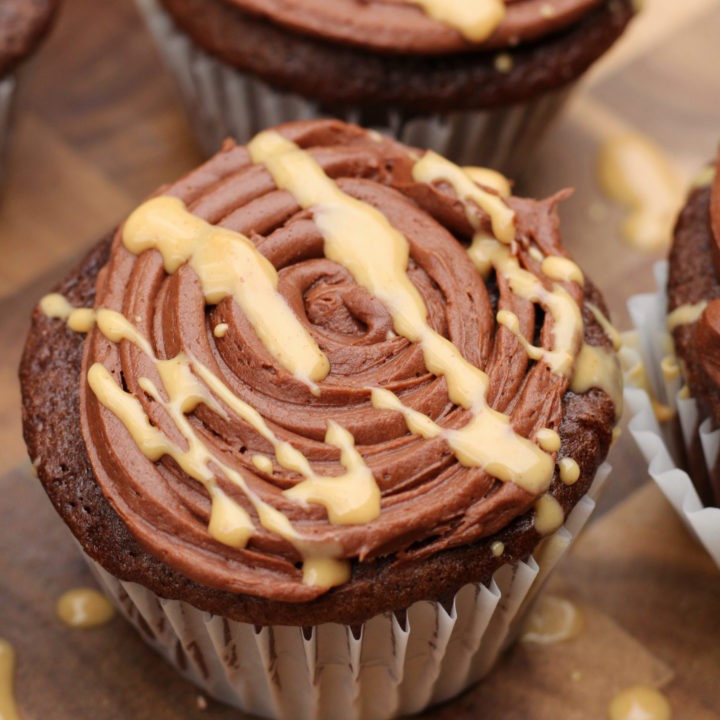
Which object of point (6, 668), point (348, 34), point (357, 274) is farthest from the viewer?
point (348, 34)

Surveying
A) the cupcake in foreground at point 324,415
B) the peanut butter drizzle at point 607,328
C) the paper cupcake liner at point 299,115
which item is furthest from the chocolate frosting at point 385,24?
the peanut butter drizzle at point 607,328

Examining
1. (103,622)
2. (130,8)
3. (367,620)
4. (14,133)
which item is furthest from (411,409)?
(130,8)

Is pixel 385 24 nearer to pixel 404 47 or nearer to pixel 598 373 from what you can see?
pixel 404 47

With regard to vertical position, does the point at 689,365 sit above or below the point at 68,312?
below

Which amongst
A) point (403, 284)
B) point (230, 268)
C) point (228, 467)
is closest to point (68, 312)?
point (230, 268)

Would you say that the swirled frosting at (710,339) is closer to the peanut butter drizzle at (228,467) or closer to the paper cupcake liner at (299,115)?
the peanut butter drizzle at (228,467)

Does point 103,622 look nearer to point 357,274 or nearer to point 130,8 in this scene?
point 357,274
